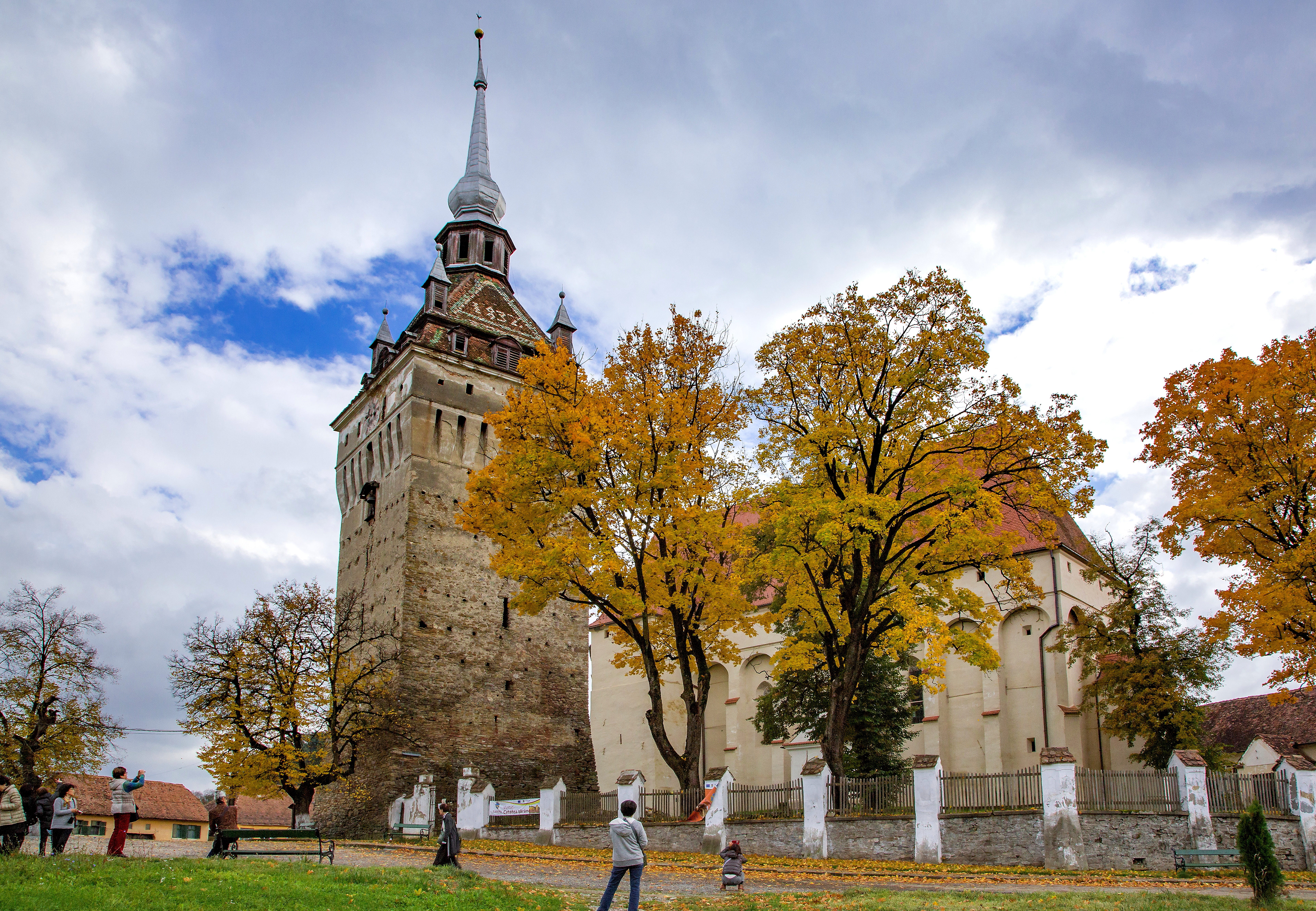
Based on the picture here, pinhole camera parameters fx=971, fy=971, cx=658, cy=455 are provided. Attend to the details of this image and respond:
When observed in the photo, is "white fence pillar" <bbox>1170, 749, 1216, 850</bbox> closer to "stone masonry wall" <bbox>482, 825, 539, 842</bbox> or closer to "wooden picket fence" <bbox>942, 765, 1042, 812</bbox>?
"wooden picket fence" <bbox>942, 765, 1042, 812</bbox>

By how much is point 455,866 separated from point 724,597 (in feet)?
25.9

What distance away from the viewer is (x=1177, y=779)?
17.0 meters

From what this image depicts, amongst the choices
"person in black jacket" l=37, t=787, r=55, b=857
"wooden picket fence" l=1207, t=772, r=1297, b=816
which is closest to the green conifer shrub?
"wooden picket fence" l=1207, t=772, r=1297, b=816

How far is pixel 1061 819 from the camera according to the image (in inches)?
617

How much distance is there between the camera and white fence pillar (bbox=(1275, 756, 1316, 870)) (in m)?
16.6

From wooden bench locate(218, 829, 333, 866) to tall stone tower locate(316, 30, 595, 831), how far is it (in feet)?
52.1

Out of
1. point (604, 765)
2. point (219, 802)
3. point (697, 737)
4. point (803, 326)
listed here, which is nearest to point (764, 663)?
point (604, 765)

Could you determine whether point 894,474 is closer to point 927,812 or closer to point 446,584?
point 927,812

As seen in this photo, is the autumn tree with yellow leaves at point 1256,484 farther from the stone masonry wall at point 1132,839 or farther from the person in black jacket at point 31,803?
the person in black jacket at point 31,803

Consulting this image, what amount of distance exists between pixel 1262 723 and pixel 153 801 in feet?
168

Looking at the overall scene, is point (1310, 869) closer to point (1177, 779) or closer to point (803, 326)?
point (1177, 779)

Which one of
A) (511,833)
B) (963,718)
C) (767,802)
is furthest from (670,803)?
(963,718)

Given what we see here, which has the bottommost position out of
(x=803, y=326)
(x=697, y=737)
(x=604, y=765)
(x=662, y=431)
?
(x=604, y=765)

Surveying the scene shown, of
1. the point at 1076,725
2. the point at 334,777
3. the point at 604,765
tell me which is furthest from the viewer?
the point at 604,765
